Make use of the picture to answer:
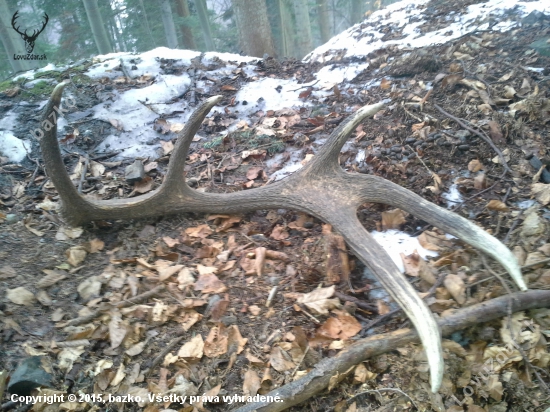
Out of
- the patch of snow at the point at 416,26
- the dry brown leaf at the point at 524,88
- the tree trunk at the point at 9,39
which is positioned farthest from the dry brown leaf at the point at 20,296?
the tree trunk at the point at 9,39

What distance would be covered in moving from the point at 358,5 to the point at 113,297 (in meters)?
15.7

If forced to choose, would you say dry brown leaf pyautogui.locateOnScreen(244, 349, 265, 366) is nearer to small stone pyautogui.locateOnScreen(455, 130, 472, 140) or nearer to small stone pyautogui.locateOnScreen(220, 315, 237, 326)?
small stone pyautogui.locateOnScreen(220, 315, 237, 326)

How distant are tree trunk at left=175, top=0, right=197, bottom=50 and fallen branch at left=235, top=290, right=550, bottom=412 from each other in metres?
12.5

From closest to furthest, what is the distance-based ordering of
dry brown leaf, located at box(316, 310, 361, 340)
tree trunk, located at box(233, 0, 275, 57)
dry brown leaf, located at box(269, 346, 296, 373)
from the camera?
dry brown leaf, located at box(269, 346, 296, 373) → dry brown leaf, located at box(316, 310, 361, 340) → tree trunk, located at box(233, 0, 275, 57)

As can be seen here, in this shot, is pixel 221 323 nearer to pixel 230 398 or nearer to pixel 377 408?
pixel 230 398

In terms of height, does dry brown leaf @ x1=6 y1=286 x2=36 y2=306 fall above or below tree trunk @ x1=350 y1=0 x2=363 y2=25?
below

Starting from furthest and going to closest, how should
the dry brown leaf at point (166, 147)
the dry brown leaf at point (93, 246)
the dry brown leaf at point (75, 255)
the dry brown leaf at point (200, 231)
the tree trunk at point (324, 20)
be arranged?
the tree trunk at point (324, 20) < the dry brown leaf at point (166, 147) < the dry brown leaf at point (200, 231) < the dry brown leaf at point (93, 246) < the dry brown leaf at point (75, 255)

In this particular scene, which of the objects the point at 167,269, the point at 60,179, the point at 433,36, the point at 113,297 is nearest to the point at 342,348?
the point at 167,269

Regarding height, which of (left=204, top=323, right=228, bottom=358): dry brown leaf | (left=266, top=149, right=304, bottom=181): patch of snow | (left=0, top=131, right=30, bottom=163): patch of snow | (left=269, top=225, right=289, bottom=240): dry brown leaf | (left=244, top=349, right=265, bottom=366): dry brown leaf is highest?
(left=0, top=131, right=30, bottom=163): patch of snow

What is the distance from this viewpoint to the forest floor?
1.87 metres

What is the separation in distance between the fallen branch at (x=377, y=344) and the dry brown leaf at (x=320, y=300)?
30 cm

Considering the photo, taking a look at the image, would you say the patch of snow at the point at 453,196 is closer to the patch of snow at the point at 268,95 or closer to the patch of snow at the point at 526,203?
the patch of snow at the point at 526,203

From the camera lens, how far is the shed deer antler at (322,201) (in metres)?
2.10

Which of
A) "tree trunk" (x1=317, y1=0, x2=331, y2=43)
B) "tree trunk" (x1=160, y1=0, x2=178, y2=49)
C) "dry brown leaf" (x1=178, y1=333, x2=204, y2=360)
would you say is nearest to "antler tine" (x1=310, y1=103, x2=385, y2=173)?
"dry brown leaf" (x1=178, y1=333, x2=204, y2=360)
